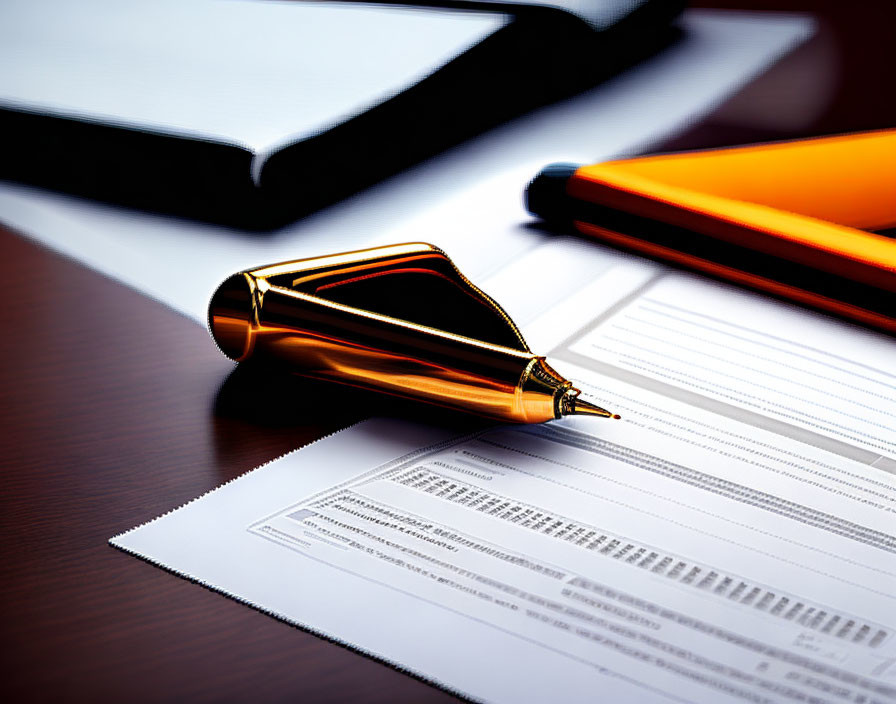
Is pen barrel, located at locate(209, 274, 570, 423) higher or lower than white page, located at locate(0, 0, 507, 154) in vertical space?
lower

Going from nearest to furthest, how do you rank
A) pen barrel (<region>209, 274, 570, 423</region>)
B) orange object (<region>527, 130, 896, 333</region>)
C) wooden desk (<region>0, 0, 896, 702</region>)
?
1. wooden desk (<region>0, 0, 896, 702</region>)
2. pen barrel (<region>209, 274, 570, 423</region>)
3. orange object (<region>527, 130, 896, 333</region>)

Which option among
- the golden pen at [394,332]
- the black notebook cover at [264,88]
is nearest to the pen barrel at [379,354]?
the golden pen at [394,332]

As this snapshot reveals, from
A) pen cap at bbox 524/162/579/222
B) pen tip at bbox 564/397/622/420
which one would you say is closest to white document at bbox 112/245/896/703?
pen tip at bbox 564/397/622/420

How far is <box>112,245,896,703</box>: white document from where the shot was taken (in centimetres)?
30

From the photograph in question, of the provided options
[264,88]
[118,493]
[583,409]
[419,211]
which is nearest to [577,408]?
[583,409]

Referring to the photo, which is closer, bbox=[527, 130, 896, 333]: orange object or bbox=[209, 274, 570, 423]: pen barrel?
bbox=[209, 274, 570, 423]: pen barrel

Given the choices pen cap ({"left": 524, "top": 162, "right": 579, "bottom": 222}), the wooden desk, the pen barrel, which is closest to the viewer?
the wooden desk

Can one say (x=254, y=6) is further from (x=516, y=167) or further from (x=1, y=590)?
(x=1, y=590)

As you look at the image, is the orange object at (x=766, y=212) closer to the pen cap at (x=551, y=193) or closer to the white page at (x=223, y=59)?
the pen cap at (x=551, y=193)

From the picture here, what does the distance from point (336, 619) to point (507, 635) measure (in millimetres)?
48

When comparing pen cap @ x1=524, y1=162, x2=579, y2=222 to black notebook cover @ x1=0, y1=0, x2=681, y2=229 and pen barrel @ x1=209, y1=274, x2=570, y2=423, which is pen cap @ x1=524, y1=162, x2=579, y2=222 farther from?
pen barrel @ x1=209, y1=274, x2=570, y2=423

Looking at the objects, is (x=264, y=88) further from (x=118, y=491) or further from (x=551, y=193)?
(x=118, y=491)

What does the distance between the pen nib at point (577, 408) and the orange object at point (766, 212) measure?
166 mm

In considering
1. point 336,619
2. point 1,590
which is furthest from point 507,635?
point 1,590
